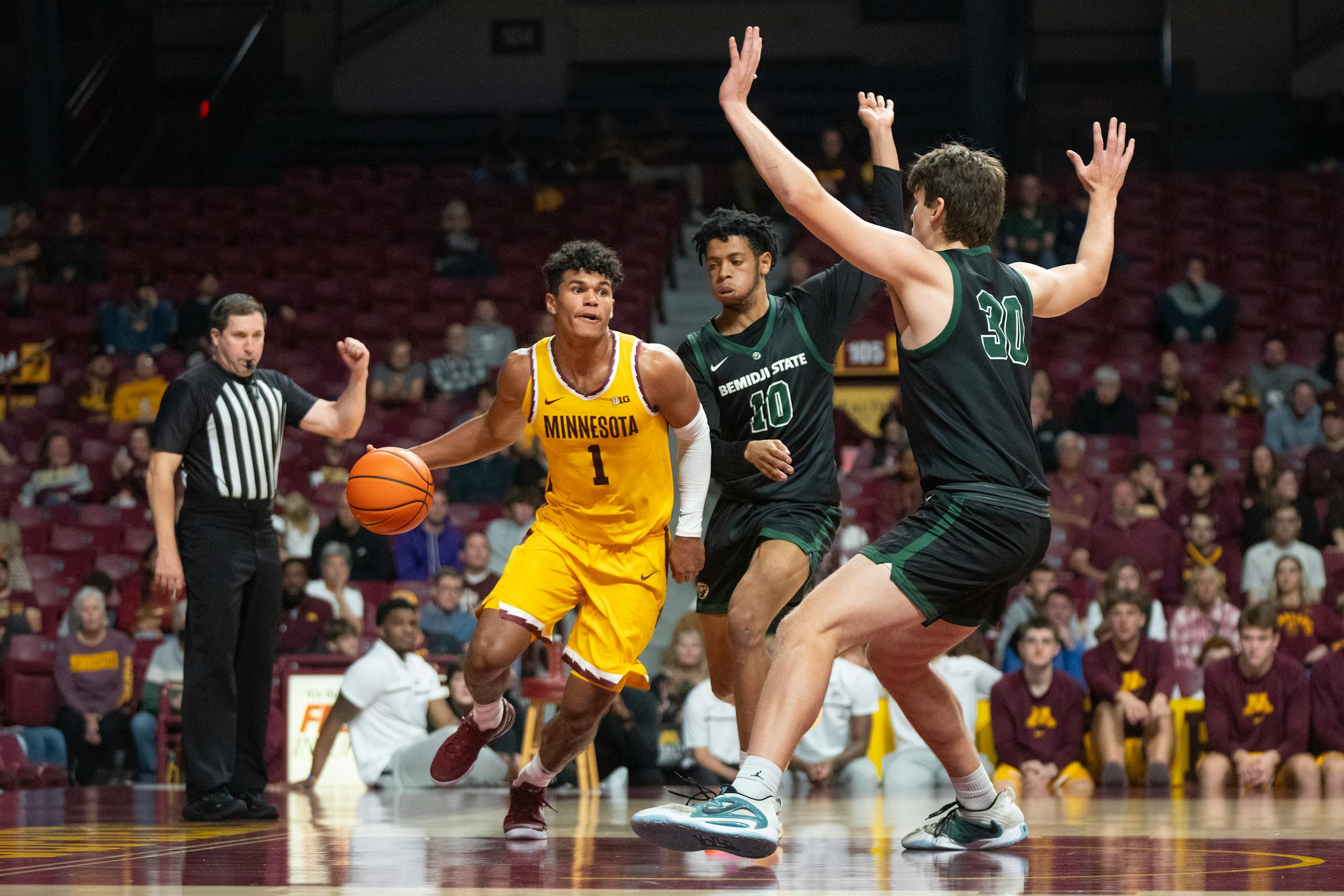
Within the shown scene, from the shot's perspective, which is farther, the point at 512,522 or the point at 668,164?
the point at 668,164

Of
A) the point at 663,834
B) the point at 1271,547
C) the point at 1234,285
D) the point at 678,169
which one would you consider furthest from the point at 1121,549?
the point at 678,169

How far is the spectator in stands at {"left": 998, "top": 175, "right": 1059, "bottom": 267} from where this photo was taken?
14.5 metres

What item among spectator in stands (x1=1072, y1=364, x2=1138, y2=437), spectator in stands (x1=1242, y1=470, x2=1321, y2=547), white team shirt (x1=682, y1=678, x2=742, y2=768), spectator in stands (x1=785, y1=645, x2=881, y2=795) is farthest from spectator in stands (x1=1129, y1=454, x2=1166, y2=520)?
white team shirt (x1=682, y1=678, x2=742, y2=768)

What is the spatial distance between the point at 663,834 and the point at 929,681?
1.15 meters

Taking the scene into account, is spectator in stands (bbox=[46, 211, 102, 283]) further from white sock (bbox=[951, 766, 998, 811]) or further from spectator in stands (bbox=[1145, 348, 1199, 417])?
white sock (bbox=[951, 766, 998, 811])

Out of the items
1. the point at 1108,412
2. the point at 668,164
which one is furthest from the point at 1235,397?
the point at 668,164

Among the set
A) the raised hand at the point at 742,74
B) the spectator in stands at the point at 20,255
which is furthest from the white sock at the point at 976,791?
the spectator in stands at the point at 20,255

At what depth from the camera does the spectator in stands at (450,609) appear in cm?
A: 1008

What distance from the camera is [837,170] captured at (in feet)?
51.6

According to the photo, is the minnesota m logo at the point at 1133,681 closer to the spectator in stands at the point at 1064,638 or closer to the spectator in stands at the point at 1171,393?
the spectator in stands at the point at 1064,638

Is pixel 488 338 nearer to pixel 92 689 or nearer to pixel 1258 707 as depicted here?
pixel 92 689

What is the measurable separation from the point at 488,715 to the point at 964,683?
4586 mm

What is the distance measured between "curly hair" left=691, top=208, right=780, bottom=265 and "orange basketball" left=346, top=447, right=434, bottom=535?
1229 millimetres

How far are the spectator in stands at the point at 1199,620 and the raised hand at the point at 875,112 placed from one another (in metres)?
5.98
